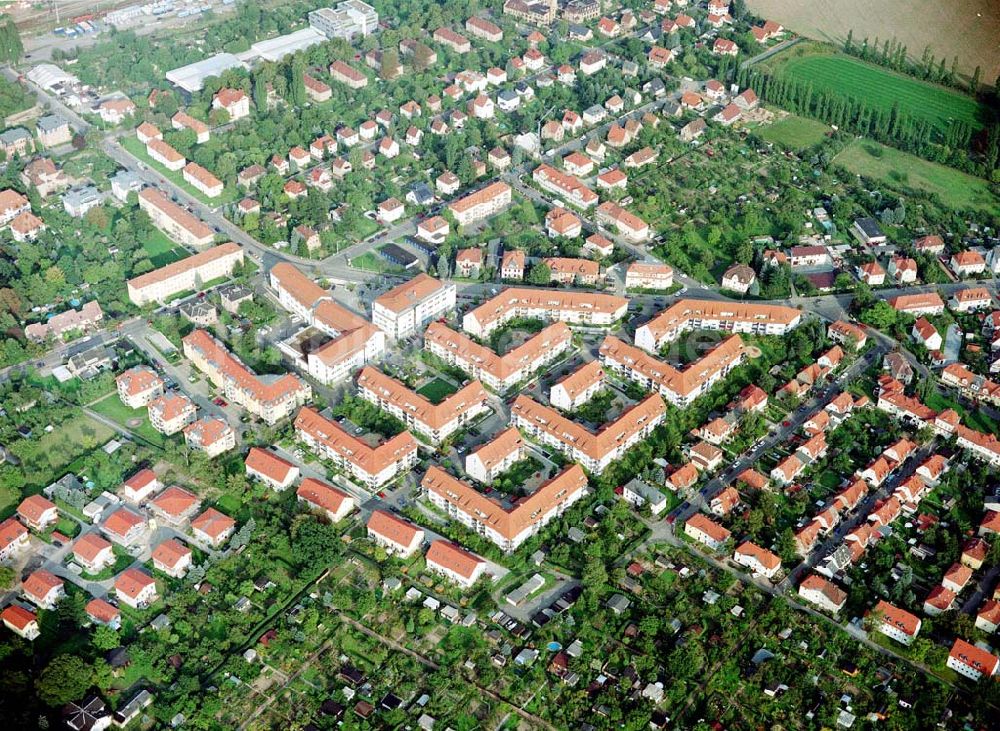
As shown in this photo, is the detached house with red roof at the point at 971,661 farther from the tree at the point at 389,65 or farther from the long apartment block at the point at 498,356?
the tree at the point at 389,65

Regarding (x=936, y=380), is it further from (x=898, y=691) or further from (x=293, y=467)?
(x=293, y=467)

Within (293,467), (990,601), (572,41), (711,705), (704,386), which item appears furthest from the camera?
(572,41)

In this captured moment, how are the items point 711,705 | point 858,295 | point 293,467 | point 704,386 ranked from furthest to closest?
point 858,295 → point 704,386 → point 293,467 → point 711,705

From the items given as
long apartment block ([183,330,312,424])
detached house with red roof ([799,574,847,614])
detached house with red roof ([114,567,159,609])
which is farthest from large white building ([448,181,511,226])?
detached house with red roof ([799,574,847,614])

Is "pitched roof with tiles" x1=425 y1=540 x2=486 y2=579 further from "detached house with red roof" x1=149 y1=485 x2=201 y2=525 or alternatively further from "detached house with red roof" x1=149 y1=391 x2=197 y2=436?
"detached house with red roof" x1=149 y1=391 x2=197 y2=436

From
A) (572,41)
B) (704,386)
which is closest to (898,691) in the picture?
(704,386)

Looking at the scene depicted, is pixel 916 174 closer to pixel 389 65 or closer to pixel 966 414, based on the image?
pixel 966 414
